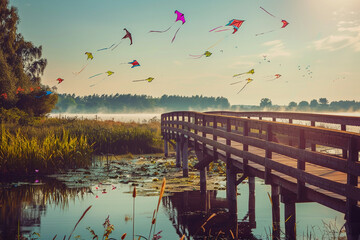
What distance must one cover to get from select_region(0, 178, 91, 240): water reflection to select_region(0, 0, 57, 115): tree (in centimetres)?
2079

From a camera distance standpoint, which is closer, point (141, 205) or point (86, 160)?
→ point (141, 205)

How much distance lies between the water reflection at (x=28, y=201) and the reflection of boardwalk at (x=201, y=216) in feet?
9.54

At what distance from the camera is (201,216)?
10.7 m

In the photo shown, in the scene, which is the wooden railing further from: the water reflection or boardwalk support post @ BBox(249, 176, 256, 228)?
the water reflection

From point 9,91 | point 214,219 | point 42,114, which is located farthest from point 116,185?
point 42,114

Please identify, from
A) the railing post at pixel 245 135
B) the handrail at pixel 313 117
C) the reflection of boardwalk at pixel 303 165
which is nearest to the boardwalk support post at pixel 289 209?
the reflection of boardwalk at pixel 303 165

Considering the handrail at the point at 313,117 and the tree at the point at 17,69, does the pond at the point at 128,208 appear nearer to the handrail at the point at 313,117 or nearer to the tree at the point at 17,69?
the handrail at the point at 313,117

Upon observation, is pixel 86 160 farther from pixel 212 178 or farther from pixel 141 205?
pixel 141 205

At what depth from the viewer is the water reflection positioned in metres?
9.52

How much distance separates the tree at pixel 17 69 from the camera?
1374 inches

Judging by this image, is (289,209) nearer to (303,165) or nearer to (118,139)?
(303,165)

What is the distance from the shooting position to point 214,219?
33.8 ft

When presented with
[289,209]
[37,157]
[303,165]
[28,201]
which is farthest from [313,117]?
[37,157]

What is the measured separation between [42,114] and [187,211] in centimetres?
3138
